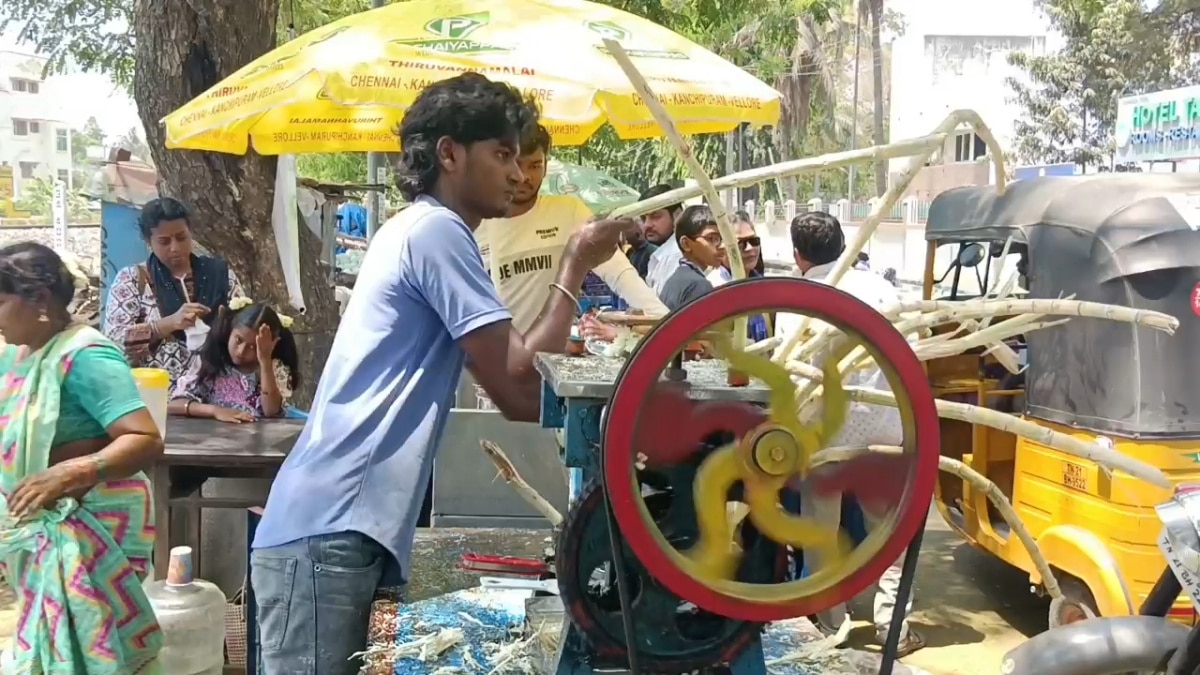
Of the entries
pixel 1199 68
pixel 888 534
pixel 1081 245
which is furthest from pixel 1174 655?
pixel 1199 68

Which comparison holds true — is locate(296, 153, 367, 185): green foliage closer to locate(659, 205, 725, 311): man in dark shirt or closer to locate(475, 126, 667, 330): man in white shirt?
locate(659, 205, 725, 311): man in dark shirt

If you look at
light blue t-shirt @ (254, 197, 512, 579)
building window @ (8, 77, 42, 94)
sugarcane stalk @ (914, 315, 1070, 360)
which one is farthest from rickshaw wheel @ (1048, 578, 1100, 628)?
building window @ (8, 77, 42, 94)

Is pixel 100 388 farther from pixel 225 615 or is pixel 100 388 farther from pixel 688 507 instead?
pixel 688 507

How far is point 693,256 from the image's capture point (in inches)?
193

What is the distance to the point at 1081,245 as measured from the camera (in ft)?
14.5

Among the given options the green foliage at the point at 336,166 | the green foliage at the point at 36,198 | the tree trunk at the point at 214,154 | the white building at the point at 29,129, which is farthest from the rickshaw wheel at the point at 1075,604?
Result: the white building at the point at 29,129

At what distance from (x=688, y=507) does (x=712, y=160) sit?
26505 mm

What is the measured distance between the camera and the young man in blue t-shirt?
180 cm

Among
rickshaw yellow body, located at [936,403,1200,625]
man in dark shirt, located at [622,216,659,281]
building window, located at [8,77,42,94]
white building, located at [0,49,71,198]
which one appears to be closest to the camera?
rickshaw yellow body, located at [936,403,1200,625]

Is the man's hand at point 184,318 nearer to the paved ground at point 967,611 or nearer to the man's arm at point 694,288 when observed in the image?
the man's arm at point 694,288

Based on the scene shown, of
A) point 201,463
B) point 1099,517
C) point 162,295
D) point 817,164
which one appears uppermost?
point 817,164

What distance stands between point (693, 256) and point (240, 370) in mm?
2128

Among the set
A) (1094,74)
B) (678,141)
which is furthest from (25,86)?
(678,141)

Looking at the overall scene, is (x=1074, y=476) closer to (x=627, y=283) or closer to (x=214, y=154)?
(x=627, y=283)
